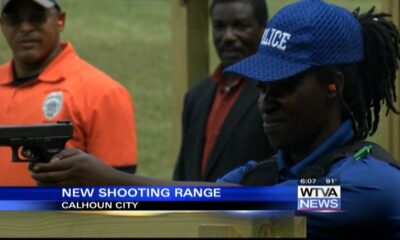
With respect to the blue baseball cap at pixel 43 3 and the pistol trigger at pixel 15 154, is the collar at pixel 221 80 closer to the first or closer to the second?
the blue baseball cap at pixel 43 3

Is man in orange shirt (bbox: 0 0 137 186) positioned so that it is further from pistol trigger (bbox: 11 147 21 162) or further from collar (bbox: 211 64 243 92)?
pistol trigger (bbox: 11 147 21 162)

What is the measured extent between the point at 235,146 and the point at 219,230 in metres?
3.74

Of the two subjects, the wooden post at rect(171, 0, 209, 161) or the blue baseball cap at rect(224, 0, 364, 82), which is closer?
the blue baseball cap at rect(224, 0, 364, 82)

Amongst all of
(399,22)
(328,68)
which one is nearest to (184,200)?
(328,68)

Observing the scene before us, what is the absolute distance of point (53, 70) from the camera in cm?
636

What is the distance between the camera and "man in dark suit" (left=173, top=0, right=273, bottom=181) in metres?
6.44

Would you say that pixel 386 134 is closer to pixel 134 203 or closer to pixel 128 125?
pixel 128 125

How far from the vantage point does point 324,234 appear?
340 cm

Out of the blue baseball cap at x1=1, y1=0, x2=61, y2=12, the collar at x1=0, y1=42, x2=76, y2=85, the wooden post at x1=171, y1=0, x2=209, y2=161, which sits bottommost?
the collar at x1=0, y1=42, x2=76, y2=85

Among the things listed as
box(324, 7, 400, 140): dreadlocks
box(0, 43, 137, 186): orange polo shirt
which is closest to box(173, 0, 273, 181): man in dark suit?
box(0, 43, 137, 186): orange polo shirt

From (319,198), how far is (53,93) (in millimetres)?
2965

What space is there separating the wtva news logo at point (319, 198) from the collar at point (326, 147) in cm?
19

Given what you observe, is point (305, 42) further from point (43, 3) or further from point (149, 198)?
point (43, 3)

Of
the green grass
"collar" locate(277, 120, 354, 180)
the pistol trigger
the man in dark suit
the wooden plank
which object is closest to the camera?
the wooden plank
